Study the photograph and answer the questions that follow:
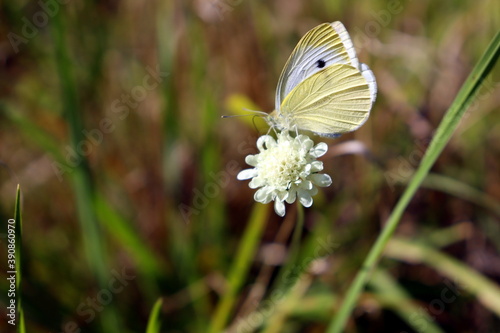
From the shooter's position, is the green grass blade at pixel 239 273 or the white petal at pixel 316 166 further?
the green grass blade at pixel 239 273

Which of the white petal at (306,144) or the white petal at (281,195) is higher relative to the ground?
the white petal at (306,144)

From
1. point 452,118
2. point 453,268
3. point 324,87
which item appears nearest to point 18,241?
point 324,87

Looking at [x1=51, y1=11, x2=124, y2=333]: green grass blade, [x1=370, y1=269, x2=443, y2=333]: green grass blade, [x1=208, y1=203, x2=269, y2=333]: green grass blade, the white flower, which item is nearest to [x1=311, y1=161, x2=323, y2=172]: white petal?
the white flower

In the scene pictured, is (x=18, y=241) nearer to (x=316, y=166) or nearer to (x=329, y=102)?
(x=316, y=166)

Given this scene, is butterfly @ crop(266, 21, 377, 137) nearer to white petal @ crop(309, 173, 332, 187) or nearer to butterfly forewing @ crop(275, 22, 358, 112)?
butterfly forewing @ crop(275, 22, 358, 112)

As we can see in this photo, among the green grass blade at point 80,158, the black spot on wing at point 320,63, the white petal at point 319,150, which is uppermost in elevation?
the green grass blade at point 80,158

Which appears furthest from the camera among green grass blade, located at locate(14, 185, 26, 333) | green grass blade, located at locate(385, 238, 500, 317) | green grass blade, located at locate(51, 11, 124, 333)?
green grass blade, located at locate(51, 11, 124, 333)

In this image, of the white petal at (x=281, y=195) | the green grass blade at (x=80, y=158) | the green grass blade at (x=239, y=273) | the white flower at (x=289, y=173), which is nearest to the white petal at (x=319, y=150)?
the white flower at (x=289, y=173)

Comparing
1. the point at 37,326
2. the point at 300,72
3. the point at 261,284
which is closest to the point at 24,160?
the point at 37,326

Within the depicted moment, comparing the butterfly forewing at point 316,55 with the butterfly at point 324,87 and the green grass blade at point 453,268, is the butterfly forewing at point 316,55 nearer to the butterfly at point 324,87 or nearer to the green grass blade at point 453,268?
the butterfly at point 324,87
